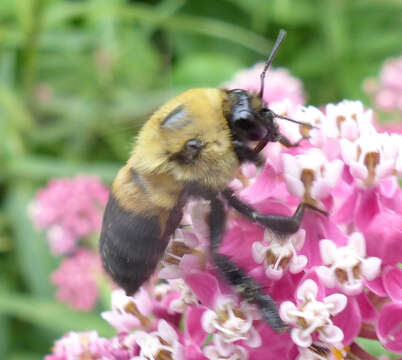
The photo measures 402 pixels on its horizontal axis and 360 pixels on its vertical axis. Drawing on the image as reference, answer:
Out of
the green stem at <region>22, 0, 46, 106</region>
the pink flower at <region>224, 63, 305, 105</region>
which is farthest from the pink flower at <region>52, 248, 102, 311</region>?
the pink flower at <region>224, 63, 305, 105</region>

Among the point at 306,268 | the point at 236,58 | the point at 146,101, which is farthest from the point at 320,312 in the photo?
the point at 236,58

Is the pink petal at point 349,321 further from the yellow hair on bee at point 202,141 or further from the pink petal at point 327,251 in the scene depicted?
the yellow hair on bee at point 202,141

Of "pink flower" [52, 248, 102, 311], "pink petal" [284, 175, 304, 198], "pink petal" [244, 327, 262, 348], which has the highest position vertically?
"pink petal" [284, 175, 304, 198]

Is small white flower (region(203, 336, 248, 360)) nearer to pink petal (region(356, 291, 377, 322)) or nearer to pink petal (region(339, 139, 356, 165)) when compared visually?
pink petal (region(356, 291, 377, 322))

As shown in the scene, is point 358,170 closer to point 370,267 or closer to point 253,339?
point 370,267

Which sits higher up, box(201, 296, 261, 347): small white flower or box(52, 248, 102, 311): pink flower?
box(201, 296, 261, 347): small white flower

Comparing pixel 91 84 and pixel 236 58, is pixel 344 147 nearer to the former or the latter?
pixel 91 84
